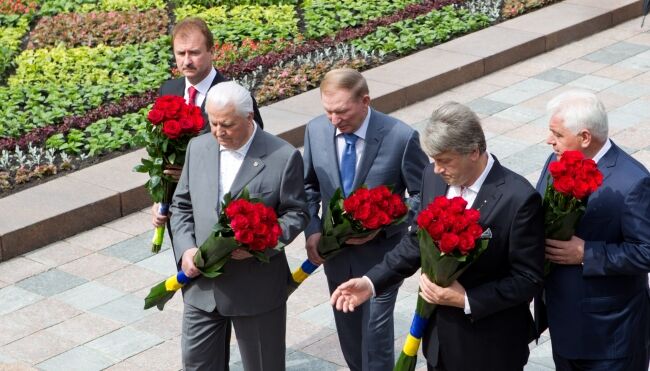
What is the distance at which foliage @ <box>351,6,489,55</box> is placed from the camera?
Answer: 1396cm

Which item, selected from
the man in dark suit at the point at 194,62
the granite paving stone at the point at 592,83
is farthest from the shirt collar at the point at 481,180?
the granite paving stone at the point at 592,83

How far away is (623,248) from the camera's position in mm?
5594

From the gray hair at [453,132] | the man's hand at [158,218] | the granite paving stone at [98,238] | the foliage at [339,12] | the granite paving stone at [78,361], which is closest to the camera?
the gray hair at [453,132]

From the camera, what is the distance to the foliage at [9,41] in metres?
13.5

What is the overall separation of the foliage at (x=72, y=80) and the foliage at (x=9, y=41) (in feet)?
0.45

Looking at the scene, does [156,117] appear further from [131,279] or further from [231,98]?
[131,279]

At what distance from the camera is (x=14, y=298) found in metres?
8.70

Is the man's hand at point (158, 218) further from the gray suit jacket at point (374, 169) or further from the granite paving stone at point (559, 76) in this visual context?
the granite paving stone at point (559, 76)

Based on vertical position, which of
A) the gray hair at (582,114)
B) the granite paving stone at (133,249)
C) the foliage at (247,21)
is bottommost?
the granite paving stone at (133,249)

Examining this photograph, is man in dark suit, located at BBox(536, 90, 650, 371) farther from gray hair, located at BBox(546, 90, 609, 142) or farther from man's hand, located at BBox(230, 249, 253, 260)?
man's hand, located at BBox(230, 249, 253, 260)

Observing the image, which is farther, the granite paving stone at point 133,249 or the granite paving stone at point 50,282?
the granite paving stone at point 133,249

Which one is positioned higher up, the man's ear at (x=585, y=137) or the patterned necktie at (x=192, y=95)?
the man's ear at (x=585, y=137)

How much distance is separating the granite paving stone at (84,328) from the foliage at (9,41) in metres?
5.71

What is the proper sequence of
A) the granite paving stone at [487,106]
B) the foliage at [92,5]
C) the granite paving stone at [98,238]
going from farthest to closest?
1. the foliage at [92,5]
2. the granite paving stone at [487,106]
3. the granite paving stone at [98,238]
